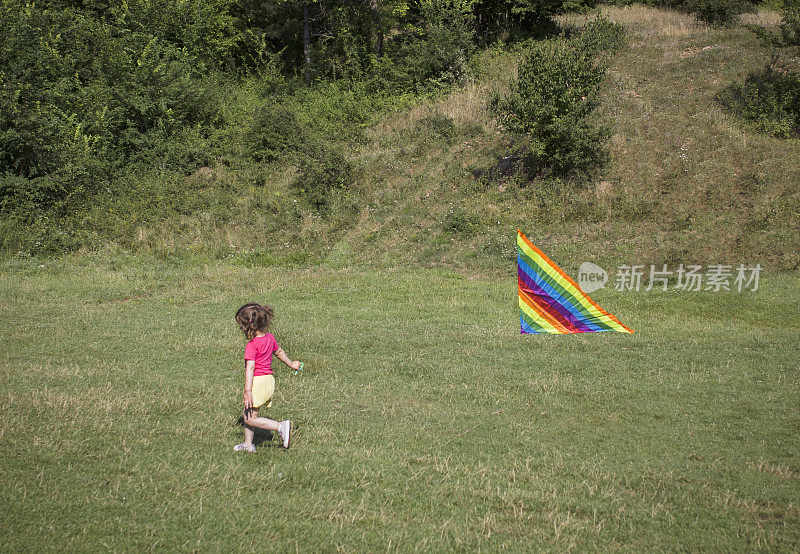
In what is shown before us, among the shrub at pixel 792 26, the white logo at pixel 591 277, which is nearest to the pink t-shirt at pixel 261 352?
the white logo at pixel 591 277

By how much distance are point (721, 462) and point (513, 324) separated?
18.5 ft

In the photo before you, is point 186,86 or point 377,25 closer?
point 186,86

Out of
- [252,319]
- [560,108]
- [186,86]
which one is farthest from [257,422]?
[186,86]

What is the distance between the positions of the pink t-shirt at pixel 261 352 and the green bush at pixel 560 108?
14398 mm

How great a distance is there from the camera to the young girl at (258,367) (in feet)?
19.7

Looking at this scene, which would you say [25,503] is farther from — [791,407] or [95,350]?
[791,407]

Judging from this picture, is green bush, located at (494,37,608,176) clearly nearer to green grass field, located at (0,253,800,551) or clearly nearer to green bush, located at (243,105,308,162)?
green grass field, located at (0,253,800,551)

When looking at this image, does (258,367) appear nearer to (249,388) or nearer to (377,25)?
(249,388)

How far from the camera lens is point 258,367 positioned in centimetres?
610

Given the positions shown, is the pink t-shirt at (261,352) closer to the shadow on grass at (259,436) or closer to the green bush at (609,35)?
Answer: the shadow on grass at (259,436)

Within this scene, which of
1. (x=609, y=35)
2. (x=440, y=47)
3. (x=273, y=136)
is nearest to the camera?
(x=273, y=136)

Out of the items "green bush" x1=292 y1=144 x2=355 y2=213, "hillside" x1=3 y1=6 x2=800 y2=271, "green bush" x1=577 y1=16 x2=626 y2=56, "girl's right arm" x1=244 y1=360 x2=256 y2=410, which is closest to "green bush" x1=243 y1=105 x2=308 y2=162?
"hillside" x1=3 y1=6 x2=800 y2=271

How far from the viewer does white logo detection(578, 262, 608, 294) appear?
14.6m

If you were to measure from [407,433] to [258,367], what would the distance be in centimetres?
166
